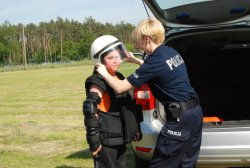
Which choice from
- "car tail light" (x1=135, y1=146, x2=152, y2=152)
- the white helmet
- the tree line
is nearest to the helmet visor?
the white helmet

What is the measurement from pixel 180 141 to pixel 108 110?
0.66 meters

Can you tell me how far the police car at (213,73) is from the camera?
413cm

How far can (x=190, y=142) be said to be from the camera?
3781 millimetres

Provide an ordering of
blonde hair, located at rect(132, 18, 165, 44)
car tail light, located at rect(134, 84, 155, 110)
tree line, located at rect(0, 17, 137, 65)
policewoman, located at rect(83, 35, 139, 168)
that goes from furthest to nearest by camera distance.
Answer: tree line, located at rect(0, 17, 137, 65), car tail light, located at rect(134, 84, 155, 110), policewoman, located at rect(83, 35, 139, 168), blonde hair, located at rect(132, 18, 165, 44)

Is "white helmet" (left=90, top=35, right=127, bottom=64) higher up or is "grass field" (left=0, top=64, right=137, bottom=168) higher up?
"white helmet" (left=90, top=35, right=127, bottom=64)

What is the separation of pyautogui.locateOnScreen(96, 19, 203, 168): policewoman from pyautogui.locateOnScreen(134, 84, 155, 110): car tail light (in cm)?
50

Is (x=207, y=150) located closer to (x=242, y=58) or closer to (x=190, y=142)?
(x=190, y=142)

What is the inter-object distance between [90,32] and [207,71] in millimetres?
109245

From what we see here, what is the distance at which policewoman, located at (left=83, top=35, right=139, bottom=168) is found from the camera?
3775 millimetres

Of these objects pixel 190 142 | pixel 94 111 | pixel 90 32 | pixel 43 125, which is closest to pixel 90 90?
pixel 94 111

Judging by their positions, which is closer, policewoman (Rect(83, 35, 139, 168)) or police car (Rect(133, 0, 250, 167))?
policewoman (Rect(83, 35, 139, 168))

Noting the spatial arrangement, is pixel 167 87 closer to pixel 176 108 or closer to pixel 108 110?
pixel 176 108

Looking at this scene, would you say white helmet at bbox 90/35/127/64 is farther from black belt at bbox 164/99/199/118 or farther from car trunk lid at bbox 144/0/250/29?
car trunk lid at bbox 144/0/250/29

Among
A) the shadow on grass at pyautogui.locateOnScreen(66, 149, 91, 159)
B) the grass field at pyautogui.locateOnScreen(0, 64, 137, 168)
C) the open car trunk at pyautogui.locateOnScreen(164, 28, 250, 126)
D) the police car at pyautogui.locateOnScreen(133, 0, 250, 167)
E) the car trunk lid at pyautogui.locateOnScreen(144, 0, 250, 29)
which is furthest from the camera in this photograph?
the shadow on grass at pyautogui.locateOnScreen(66, 149, 91, 159)
